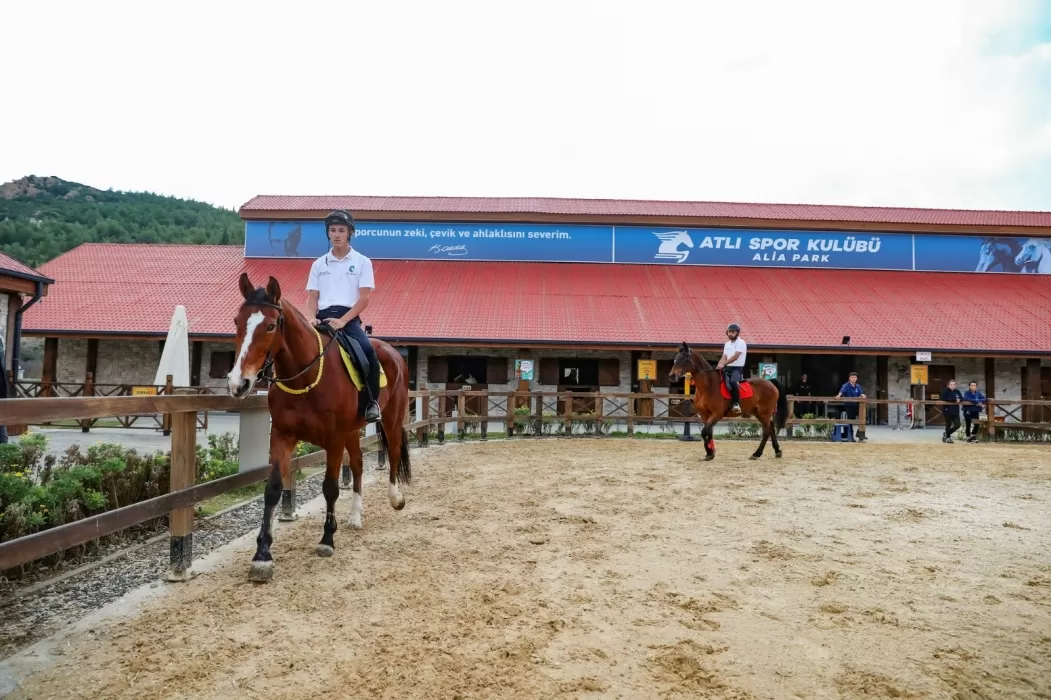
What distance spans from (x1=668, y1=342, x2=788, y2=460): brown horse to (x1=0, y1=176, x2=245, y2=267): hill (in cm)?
5168

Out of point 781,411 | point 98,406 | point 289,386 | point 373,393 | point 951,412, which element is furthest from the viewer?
point 951,412

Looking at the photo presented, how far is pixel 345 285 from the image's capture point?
5055 mm

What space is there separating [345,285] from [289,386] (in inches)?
45.2

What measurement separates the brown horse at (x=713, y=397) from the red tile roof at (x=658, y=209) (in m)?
15.3

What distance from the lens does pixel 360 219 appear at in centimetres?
2528

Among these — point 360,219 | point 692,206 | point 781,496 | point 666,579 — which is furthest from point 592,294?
point 666,579

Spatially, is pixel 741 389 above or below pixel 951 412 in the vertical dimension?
above

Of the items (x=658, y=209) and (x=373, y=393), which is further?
(x=658, y=209)

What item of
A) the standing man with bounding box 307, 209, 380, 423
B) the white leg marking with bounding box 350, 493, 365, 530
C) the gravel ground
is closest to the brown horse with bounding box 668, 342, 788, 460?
the white leg marking with bounding box 350, 493, 365, 530

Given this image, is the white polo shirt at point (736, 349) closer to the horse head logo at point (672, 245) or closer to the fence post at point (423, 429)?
the fence post at point (423, 429)

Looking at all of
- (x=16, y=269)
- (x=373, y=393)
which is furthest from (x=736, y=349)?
(x=16, y=269)

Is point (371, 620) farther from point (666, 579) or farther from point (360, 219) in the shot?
point (360, 219)

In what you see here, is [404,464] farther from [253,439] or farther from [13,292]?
[13,292]

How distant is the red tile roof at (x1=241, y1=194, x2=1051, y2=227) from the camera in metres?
25.3
